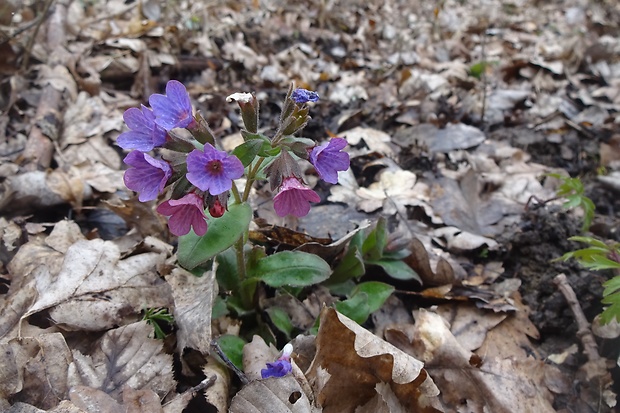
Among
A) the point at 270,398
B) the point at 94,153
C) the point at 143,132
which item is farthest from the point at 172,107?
the point at 94,153

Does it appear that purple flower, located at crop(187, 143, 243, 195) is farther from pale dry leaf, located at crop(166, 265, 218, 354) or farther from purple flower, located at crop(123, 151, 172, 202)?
pale dry leaf, located at crop(166, 265, 218, 354)

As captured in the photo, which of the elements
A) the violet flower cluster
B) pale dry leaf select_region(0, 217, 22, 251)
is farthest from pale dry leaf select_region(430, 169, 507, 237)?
pale dry leaf select_region(0, 217, 22, 251)

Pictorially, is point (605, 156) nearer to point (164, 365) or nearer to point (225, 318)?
point (225, 318)

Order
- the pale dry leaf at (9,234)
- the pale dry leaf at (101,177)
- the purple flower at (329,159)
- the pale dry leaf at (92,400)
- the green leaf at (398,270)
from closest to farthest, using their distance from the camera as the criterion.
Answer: the pale dry leaf at (92,400), the purple flower at (329,159), the pale dry leaf at (9,234), the green leaf at (398,270), the pale dry leaf at (101,177)

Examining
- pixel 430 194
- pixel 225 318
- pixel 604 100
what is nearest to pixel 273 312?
pixel 225 318

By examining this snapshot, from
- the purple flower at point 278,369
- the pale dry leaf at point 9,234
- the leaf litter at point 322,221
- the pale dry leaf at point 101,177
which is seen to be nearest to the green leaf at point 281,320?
the leaf litter at point 322,221

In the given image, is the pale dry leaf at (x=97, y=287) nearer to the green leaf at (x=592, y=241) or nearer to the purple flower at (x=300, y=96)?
the purple flower at (x=300, y=96)

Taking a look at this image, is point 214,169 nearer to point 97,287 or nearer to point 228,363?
point 228,363
